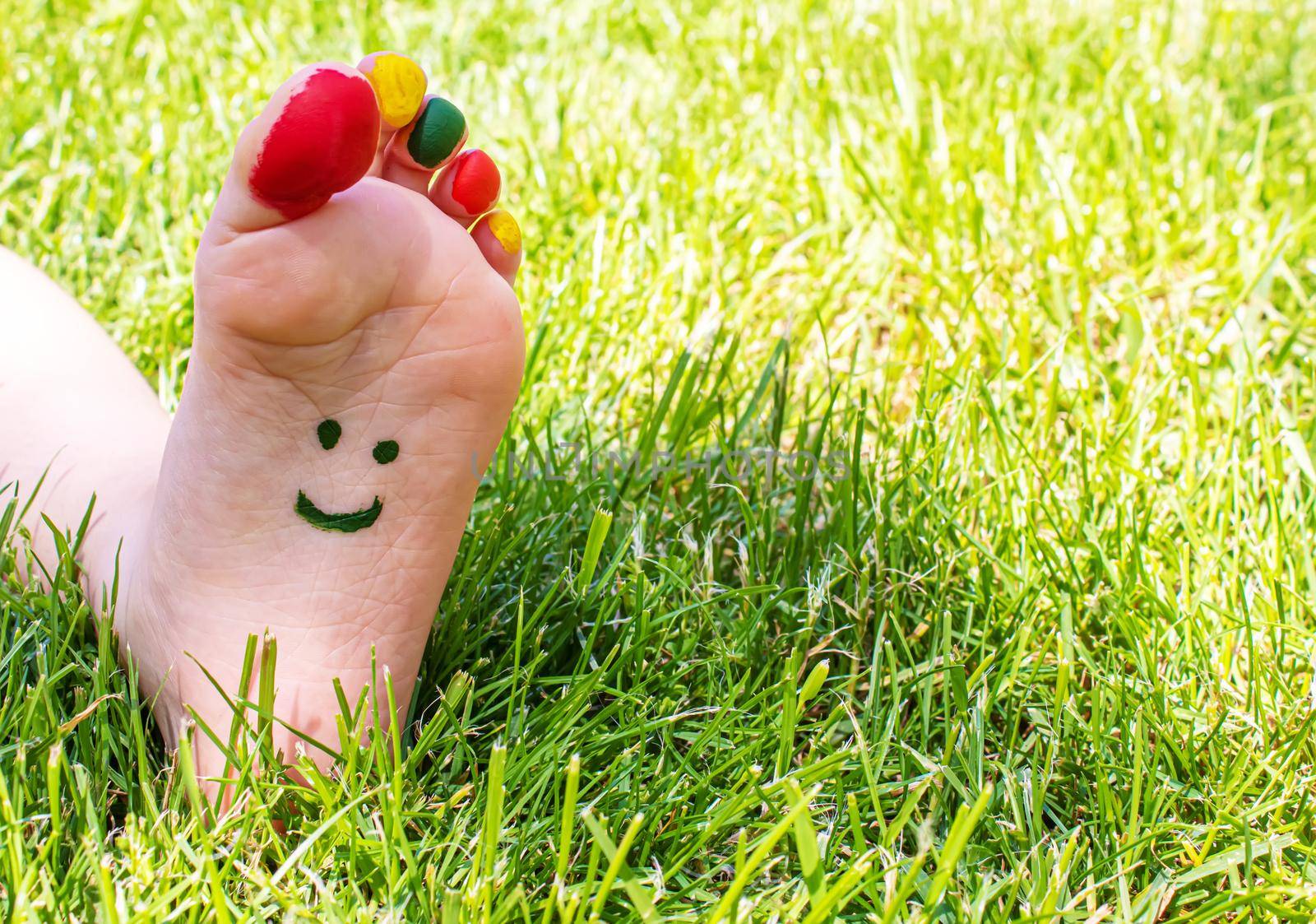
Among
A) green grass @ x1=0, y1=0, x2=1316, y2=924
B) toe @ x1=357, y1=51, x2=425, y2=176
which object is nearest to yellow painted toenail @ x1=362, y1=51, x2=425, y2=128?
toe @ x1=357, y1=51, x2=425, y2=176

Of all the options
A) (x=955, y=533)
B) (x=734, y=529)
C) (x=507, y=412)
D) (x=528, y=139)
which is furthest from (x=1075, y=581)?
(x=528, y=139)

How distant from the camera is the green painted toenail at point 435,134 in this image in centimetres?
100

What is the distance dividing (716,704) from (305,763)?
38cm

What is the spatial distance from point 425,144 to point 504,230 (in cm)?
10

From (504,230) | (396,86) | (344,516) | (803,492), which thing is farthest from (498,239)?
(803,492)

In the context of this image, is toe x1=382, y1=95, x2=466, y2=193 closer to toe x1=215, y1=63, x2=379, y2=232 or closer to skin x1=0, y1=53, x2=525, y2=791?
skin x1=0, y1=53, x2=525, y2=791

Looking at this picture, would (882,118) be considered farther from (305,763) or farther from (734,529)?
(305,763)

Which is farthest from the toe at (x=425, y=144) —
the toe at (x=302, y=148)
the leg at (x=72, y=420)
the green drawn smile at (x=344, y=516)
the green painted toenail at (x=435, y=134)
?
the leg at (x=72, y=420)

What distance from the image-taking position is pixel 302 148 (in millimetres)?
835

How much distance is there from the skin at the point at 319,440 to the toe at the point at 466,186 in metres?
0.01

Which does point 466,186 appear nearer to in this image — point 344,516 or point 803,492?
point 344,516

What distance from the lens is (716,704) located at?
111 centimetres

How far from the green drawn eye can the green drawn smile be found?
0.15 ft

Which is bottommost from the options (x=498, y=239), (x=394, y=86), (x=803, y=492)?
(x=803, y=492)
